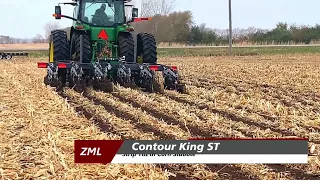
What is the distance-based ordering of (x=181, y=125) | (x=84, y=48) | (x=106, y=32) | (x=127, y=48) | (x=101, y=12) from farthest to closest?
1. (x=101, y=12)
2. (x=106, y=32)
3. (x=127, y=48)
4. (x=84, y=48)
5. (x=181, y=125)

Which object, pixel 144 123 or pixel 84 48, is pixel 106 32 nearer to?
pixel 84 48

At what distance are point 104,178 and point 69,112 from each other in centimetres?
320

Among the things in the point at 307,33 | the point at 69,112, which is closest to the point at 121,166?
the point at 69,112

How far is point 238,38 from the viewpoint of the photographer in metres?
54.9

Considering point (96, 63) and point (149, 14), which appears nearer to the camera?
point (96, 63)

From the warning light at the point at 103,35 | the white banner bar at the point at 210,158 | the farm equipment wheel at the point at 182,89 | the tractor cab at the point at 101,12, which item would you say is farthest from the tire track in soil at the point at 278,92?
the white banner bar at the point at 210,158

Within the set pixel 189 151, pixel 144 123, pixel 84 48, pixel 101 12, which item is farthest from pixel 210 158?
pixel 101 12

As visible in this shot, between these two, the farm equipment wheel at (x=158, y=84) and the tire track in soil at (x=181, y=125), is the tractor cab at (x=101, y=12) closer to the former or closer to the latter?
the farm equipment wheel at (x=158, y=84)

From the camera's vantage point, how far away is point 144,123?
6766 millimetres

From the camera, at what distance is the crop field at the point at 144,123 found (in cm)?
451

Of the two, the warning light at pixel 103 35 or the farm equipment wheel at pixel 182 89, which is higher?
the warning light at pixel 103 35

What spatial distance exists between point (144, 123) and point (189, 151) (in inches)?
127

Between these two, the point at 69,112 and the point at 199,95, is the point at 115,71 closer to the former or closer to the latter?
the point at 199,95

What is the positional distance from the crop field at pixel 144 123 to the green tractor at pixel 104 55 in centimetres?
46
